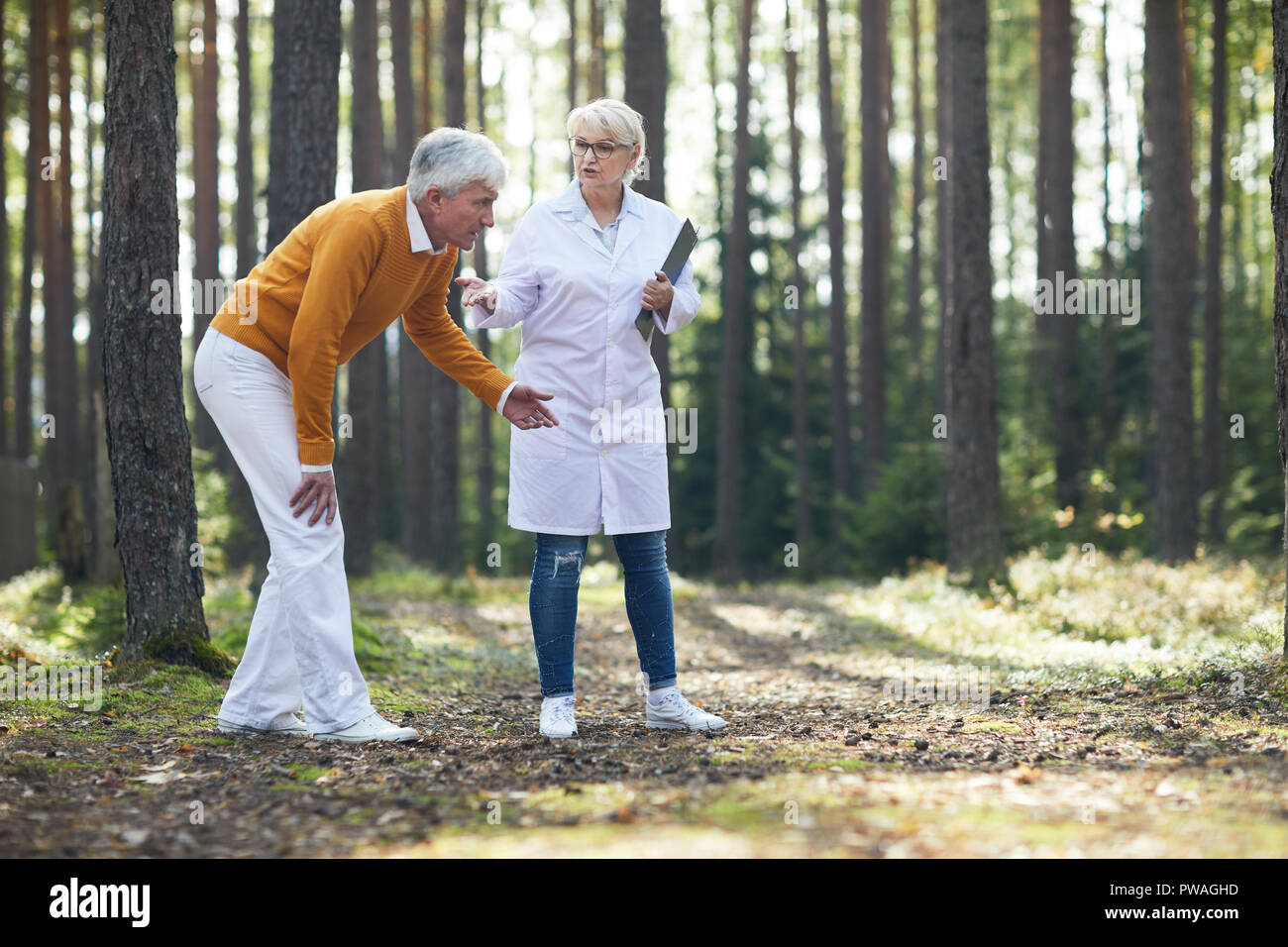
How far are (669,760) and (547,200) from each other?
7.62ft

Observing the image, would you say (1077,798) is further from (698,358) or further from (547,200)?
(698,358)

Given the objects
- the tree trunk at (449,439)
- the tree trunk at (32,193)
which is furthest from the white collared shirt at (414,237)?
the tree trunk at (32,193)

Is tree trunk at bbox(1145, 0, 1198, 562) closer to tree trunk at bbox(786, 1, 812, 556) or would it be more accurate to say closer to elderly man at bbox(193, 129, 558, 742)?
tree trunk at bbox(786, 1, 812, 556)

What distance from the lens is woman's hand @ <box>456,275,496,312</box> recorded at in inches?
169

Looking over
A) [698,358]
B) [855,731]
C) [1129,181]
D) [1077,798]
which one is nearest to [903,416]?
[698,358]

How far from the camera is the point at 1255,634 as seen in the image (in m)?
6.07

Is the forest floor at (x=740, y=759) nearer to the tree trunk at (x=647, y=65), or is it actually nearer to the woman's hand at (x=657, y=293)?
the woman's hand at (x=657, y=293)

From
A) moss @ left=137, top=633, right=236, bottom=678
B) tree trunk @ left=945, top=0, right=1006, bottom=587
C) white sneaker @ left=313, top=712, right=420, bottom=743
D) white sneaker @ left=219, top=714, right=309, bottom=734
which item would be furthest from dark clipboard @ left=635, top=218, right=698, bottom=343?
tree trunk @ left=945, top=0, right=1006, bottom=587

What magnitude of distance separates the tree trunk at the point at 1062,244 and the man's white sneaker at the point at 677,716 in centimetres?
1327

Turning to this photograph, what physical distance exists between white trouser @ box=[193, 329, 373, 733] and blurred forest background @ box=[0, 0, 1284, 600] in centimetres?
188

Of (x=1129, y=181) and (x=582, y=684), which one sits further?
(x=1129, y=181)

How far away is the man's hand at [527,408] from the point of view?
4426 millimetres

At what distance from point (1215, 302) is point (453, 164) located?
56.5 feet

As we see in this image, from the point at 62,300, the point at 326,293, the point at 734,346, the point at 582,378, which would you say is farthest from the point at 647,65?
the point at 62,300
